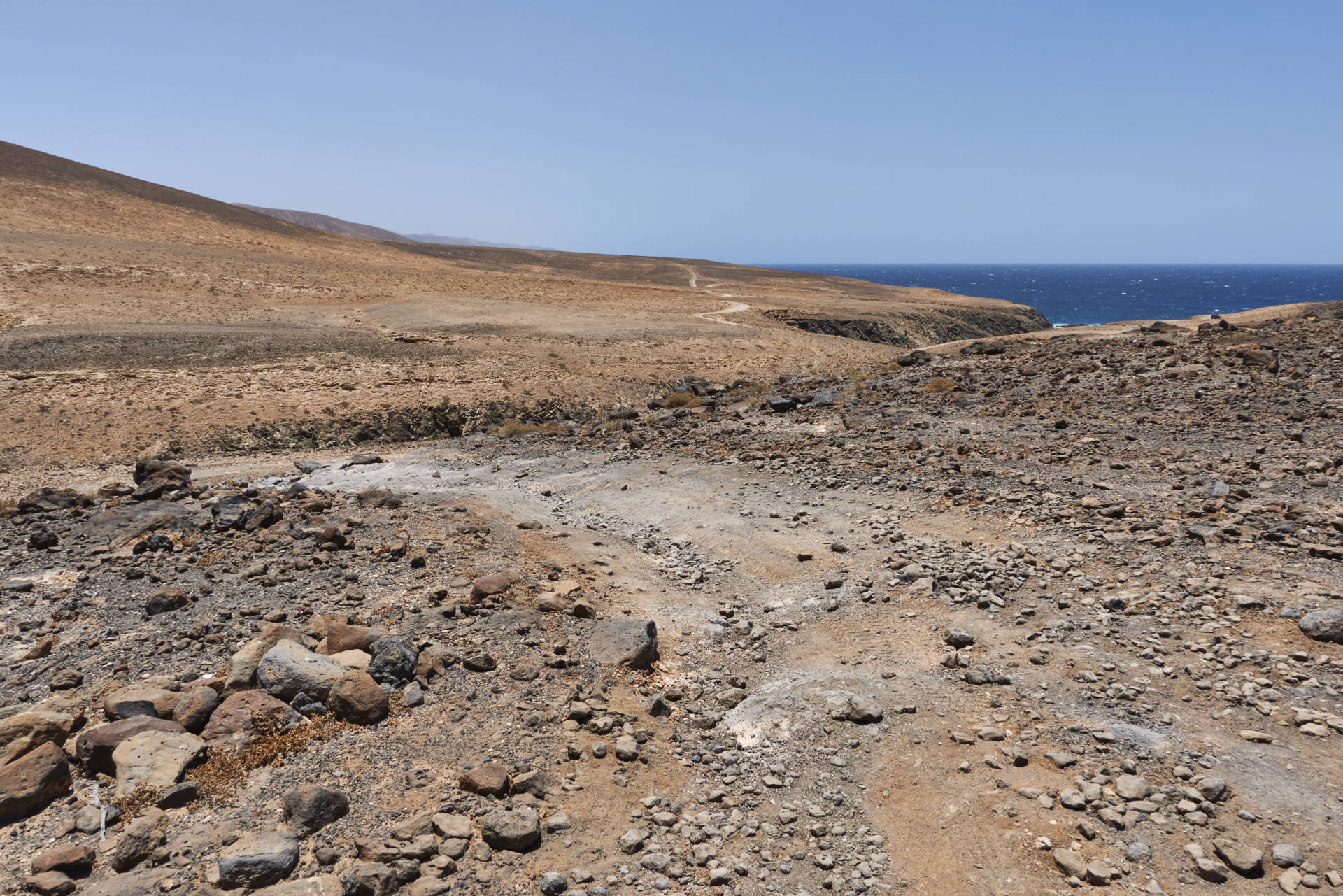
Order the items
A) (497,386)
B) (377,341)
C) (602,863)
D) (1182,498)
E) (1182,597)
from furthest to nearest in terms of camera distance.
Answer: (377,341) → (497,386) → (1182,498) → (1182,597) → (602,863)

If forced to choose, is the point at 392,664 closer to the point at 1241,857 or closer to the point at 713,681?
the point at 713,681

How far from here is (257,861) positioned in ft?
16.3

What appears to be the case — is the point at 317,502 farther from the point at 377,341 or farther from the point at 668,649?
the point at 377,341

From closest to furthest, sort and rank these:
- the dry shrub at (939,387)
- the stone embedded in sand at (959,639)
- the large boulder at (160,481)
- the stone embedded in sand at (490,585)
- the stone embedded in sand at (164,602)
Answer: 1. the stone embedded in sand at (959,639)
2. the stone embedded in sand at (164,602)
3. the stone embedded in sand at (490,585)
4. the large boulder at (160,481)
5. the dry shrub at (939,387)

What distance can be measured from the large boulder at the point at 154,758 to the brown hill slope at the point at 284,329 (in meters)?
16.8

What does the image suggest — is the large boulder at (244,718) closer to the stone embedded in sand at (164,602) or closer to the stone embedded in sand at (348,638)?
the stone embedded in sand at (348,638)

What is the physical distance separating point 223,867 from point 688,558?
732 centimetres

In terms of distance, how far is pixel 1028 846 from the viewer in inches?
205

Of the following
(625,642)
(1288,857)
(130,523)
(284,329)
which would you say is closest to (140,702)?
(625,642)

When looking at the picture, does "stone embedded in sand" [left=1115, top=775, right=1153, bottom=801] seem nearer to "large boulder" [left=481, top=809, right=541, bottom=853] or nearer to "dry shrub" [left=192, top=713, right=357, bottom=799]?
"large boulder" [left=481, top=809, right=541, bottom=853]

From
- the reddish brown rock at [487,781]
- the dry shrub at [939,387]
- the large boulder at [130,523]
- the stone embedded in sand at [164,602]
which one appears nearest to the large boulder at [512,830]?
the reddish brown rock at [487,781]

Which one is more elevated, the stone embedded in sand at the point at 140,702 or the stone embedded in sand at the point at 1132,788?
the stone embedded in sand at the point at 1132,788

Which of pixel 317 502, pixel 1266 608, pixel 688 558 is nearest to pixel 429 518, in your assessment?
pixel 317 502

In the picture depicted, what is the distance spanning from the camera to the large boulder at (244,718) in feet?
21.1
